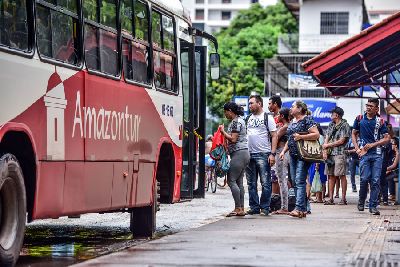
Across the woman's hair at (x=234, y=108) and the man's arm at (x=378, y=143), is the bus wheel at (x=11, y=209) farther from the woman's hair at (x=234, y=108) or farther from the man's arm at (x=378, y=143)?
the man's arm at (x=378, y=143)

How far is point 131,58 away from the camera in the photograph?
43.1 ft

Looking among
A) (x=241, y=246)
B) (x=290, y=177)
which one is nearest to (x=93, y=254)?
(x=241, y=246)

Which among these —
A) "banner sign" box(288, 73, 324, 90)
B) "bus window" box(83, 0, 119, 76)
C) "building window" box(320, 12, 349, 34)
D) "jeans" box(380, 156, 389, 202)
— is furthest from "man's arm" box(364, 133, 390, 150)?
"building window" box(320, 12, 349, 34)

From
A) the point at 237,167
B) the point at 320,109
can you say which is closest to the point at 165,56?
the point at 237,167

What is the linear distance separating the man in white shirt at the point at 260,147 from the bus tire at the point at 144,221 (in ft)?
12.0

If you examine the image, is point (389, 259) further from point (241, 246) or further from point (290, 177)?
point (290, 177)

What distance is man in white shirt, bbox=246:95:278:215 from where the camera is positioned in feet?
57.4

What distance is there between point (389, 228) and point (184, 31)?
4.05 m

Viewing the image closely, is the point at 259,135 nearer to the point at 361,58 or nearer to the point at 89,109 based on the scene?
the point at 361,58

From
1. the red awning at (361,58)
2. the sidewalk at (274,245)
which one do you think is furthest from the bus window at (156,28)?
the red awning at (361,58)

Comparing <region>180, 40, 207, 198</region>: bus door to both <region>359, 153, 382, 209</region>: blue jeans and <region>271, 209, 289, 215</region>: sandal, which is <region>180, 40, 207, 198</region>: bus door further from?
<region>359, 153, 382, 209</region>: blue jeans

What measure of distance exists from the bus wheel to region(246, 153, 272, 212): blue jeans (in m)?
8.03

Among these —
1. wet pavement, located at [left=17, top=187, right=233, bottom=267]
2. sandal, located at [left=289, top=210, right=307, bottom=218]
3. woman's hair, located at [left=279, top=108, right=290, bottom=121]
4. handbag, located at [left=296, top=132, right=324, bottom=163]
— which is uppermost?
woman's hair, located at [left=279, top=108, right=290, bottom=121]

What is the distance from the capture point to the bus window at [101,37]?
1151 centimetres
